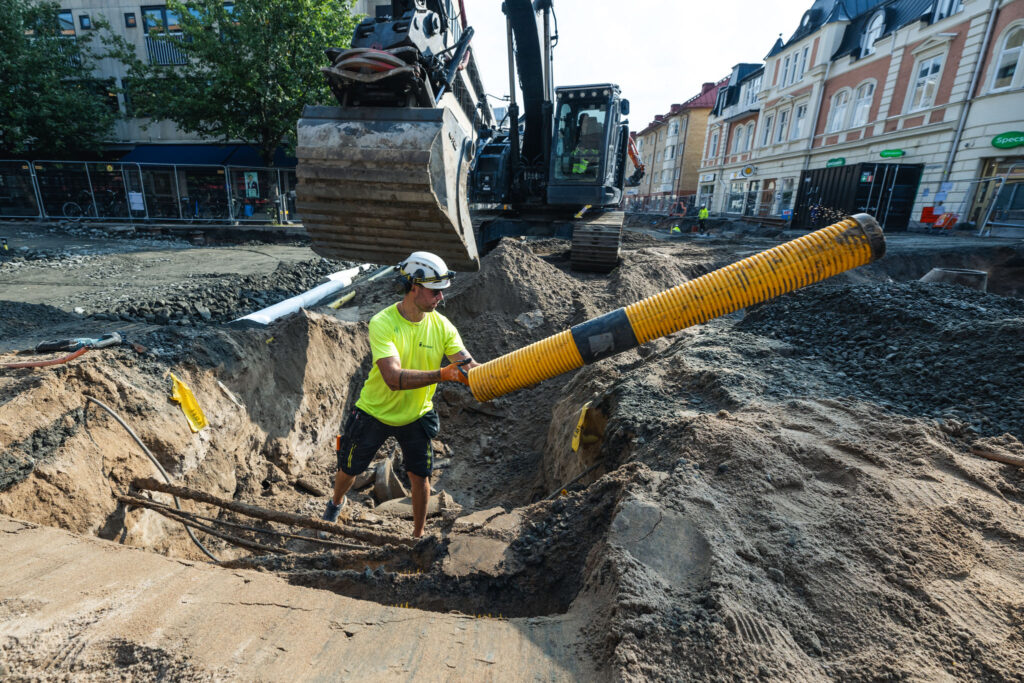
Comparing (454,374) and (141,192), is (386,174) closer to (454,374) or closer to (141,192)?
(454,374)

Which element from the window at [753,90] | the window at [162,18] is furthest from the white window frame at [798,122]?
the window at [162,18]

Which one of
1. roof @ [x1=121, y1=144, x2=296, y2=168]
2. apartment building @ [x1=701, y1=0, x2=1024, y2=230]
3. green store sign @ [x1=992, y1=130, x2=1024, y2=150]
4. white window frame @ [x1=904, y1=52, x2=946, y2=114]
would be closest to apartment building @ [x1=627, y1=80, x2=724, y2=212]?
apartment building @ [x1=701, y1=0, x2=1024, y2=230]

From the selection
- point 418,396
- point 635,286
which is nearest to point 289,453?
point 418,396

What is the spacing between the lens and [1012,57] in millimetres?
16391

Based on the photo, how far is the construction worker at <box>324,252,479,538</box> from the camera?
10.9 feet

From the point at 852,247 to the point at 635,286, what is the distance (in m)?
5.69

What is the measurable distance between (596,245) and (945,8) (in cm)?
2145

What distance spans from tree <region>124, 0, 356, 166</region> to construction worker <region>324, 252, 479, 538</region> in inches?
679

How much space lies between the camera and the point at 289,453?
17.0 feet

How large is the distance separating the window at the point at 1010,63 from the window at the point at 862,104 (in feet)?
21.1

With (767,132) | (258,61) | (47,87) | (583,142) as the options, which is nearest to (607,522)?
(583,142)

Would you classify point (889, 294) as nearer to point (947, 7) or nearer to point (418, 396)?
point (418, 396)

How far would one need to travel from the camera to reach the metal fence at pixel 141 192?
53.6 ft

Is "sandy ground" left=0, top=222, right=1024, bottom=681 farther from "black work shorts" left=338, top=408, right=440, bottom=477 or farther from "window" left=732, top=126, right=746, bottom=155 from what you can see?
"window" left=732, top=126, right=746, bottom=155
